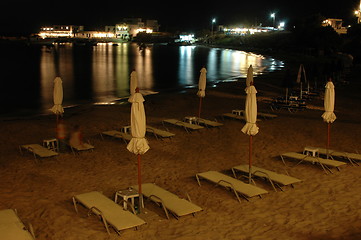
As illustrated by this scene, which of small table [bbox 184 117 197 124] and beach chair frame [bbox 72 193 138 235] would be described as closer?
beach chair frame [bbox 72 193 138 235]

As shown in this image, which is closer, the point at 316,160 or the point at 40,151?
the point at 316,160

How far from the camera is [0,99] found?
1205 inches

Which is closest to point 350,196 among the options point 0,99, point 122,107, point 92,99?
point 122,107

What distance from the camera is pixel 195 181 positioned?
391 inches

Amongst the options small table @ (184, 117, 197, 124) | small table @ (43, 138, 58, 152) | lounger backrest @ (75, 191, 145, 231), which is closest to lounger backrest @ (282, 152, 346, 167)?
small table @ (184, 117, 197, 124)

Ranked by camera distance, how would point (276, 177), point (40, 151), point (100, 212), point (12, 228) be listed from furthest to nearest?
point (40, 151), point (276, 177), point (100, 212), point (12, 228)

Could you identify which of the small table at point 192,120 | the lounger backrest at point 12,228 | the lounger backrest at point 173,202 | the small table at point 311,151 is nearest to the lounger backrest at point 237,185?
the lounger backrest at point 173,202

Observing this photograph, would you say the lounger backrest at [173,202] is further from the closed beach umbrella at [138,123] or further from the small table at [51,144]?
the small table at [51,144]

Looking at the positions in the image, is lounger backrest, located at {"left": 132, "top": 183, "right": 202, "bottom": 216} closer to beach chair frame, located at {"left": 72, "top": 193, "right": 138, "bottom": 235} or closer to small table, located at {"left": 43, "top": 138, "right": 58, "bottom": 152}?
beach chair frame, located at {"left": 72, "top": 193, "right": 138, "bottom": 235}

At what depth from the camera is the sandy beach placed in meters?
7.31

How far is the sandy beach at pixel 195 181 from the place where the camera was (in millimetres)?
7312

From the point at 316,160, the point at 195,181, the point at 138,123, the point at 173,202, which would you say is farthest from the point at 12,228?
the point at 316,160

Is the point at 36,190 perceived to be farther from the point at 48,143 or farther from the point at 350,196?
the point at 350,196

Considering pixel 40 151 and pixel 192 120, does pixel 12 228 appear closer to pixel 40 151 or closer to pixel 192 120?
pixel 40 151
